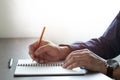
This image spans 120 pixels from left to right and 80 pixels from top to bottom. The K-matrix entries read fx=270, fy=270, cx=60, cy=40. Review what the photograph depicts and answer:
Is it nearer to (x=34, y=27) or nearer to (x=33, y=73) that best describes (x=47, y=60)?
(x=33, y=73)

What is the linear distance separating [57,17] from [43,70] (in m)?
0.98

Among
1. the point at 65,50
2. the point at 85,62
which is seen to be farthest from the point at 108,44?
the point at 85,62

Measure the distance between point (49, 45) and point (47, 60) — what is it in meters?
0.10

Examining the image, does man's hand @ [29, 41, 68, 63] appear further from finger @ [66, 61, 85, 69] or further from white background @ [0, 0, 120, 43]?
white background @ [0, 0, 120, 43]

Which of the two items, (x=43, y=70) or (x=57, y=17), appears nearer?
(x=43, y=70)

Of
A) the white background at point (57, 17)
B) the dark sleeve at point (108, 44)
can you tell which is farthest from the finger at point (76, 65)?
the white background at point (57, 17)

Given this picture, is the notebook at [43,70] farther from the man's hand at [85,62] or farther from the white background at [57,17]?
the white background at [57,17]

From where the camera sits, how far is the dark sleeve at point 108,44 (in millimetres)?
1456

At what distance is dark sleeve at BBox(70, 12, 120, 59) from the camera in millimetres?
1456

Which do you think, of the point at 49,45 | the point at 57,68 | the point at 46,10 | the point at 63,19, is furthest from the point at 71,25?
the point at 57,68

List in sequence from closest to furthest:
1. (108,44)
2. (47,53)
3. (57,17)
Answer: (47,53), (108,44), (57,17)

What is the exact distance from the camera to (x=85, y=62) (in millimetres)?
1070

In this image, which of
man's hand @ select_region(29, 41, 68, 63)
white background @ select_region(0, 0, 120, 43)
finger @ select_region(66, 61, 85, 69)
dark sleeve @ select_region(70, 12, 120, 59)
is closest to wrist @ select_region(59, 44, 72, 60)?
man's hand @ select_region(29, 41, 68, 63)

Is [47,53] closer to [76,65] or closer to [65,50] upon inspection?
[65,50]
